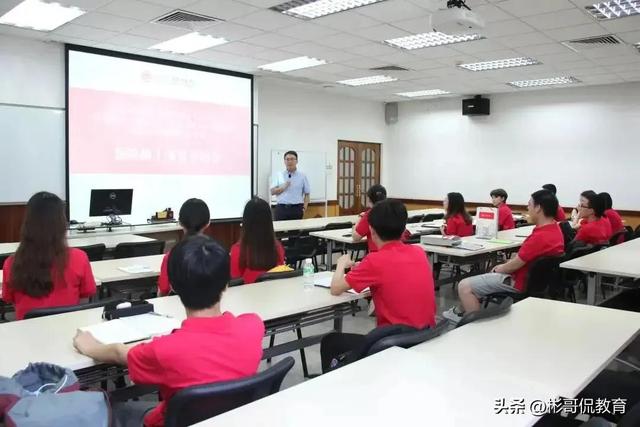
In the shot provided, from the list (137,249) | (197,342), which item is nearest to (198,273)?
(197,342)

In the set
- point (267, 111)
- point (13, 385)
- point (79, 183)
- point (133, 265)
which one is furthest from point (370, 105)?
point (13, 385)

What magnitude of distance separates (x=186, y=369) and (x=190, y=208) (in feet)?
5.85

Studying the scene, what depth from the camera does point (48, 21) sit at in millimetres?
5691

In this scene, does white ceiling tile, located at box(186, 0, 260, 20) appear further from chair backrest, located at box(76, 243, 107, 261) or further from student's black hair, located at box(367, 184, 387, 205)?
chair backrest, located at box(76, 243, 107, 261)

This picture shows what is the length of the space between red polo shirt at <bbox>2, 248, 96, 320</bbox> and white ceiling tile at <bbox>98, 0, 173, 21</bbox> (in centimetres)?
335

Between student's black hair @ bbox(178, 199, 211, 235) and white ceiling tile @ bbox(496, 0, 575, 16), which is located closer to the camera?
student's black hair @ bbox(178, 199, 211, 235)

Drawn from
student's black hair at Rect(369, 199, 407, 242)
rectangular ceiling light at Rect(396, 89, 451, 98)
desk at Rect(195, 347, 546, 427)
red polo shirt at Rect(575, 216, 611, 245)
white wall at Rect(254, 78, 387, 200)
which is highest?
rectangular ceiling light at Rect(396, 89, 451, 98)

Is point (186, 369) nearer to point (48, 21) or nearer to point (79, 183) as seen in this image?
point (48, 21)

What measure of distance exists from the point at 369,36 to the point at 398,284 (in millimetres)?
4541

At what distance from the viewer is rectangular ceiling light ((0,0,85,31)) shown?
5246 mm

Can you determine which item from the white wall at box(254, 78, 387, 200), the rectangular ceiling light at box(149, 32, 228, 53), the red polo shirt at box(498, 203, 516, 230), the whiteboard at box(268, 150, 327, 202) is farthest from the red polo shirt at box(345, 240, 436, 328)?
the whiteboard at box(268, 150, 327, 202)

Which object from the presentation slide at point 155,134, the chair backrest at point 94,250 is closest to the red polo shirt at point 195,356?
the chair backrest at point 94,250

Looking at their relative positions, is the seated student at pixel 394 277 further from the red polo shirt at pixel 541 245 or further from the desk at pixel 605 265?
the desk at pixel 605 265

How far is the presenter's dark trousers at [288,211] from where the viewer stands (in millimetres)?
8164
